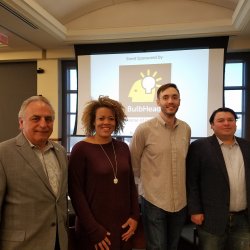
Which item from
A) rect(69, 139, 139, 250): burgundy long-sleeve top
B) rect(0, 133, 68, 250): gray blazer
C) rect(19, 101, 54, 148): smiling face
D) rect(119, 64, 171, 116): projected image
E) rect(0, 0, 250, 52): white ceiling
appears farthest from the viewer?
rect(119, 64, 171, 116): projected image

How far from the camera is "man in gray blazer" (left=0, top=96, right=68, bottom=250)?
1.32 meters

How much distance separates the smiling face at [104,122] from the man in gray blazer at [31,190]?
352mm

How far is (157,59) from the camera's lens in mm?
3945

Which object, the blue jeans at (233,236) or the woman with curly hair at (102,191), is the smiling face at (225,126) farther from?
the woman with curly hair at (102,191)

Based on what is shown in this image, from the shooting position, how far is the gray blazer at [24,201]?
1.32 meters

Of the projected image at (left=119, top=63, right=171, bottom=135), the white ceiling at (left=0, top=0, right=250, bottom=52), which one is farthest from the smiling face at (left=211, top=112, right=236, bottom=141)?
the projected image at (left=119, top=63, right=171, bottom=135)

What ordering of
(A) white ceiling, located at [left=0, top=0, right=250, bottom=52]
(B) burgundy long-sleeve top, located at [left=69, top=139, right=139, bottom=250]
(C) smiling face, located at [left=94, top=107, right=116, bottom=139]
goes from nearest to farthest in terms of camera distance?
(B) burgundy long-sleeve top, located at [left=69, top=139, right=139, bottom=250] → (C) smiling face, located at [left=94, top=107, right=116, bottom=139] → (A) white ceiling, located at [left=0, top=0, right=250, bottom=52]

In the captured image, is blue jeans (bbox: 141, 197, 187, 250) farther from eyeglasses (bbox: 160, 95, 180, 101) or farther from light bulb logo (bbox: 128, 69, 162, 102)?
light bulb logo (bbox: 128, 69, 162, 102)

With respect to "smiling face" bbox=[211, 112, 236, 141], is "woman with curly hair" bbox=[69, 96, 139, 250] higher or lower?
lower

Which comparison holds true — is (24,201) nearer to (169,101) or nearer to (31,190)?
(31,190)

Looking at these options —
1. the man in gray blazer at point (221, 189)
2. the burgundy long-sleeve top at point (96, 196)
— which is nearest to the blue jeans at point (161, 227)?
the man in gray blazer at point (221, 189)

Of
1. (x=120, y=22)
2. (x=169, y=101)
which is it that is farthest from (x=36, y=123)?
(x=120, y=22)

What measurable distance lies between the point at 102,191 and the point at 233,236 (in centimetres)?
99

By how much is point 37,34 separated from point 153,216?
284 cm
